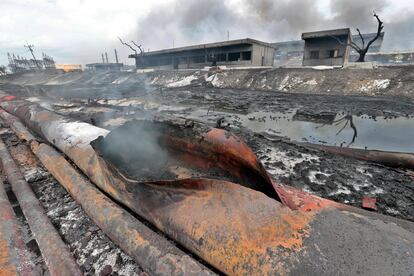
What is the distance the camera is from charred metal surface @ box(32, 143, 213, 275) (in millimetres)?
1451

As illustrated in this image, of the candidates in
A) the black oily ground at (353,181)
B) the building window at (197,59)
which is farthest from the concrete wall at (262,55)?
the black oily ground at (353,181)

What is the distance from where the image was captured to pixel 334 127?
6.58m

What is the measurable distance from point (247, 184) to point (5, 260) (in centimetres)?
193

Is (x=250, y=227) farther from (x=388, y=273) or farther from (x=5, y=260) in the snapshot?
(x=5, y=260)

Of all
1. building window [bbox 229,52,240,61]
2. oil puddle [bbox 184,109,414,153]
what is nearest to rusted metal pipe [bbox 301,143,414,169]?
oil puddle [bbox 184,109,414,153]

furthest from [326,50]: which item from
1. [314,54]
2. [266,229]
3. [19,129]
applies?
[266,229]

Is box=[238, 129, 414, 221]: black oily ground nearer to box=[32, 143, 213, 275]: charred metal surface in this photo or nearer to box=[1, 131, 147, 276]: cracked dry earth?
box=[32, 143, 213, 275]: charred metal surface

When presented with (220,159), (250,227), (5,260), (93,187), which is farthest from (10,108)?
(250,227)

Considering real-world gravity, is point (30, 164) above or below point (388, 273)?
below

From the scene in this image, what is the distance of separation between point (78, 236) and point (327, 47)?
23.4 meters

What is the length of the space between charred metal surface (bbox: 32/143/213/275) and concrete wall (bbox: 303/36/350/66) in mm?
22219

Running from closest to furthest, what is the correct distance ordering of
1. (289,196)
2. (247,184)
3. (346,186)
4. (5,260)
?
(5,260) → (289,196) → (247,184) → (346,186)

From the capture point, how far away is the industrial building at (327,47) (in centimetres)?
1906

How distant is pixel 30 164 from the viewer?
3.60m
